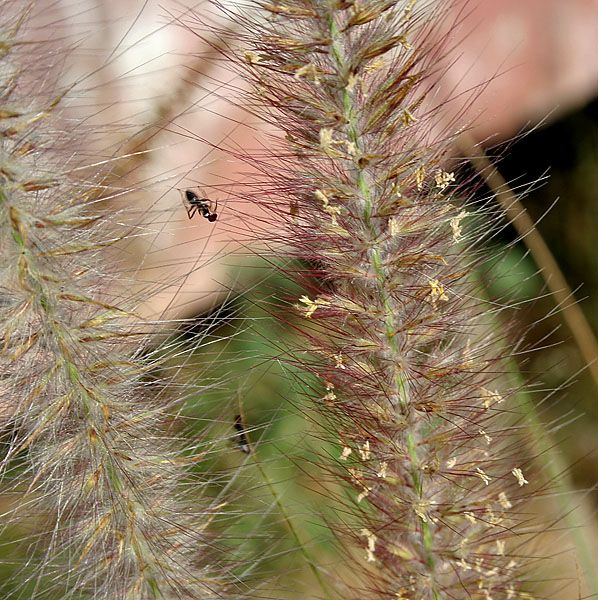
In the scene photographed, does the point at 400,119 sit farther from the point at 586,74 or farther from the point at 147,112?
the point at 586,74

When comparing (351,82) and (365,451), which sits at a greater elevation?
(351,82)

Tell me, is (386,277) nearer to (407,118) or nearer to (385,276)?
(385,276)

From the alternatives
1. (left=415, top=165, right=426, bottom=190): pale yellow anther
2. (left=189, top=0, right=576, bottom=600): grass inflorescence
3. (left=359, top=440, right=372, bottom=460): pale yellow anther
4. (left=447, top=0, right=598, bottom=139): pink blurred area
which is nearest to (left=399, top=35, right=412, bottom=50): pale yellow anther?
(left=189, top=0, right=576, bottom=600): grass inflorescence

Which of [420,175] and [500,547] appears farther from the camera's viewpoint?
[500,547]

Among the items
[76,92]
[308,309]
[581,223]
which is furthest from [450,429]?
[581,223]

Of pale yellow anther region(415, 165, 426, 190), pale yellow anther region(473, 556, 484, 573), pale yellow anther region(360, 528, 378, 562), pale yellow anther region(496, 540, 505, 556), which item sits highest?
pale yellow anther region(415, 165, 426, 190)

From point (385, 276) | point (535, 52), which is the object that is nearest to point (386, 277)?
point (385, 276)

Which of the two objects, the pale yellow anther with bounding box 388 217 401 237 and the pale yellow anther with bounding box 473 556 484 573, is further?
the pale yellow anther with bounding box 473 556 484 573

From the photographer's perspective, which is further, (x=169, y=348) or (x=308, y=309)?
(x=169, y=348)

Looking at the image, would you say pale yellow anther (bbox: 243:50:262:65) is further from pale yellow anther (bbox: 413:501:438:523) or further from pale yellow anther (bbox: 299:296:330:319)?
pale yellow anther (bbox: 413:501:438:523)

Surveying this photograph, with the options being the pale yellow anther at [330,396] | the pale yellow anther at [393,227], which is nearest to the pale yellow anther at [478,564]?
the pale yellow anther at [330,396]

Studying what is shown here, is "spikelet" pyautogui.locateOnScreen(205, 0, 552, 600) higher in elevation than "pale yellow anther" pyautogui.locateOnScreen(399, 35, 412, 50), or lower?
lower
